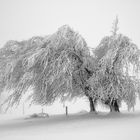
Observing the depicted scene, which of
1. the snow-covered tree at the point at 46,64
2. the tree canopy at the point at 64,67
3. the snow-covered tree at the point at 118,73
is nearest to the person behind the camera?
the snow-covered tree at the point at 46,64

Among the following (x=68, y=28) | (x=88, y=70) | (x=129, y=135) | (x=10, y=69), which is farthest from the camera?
(x=88, y=70)

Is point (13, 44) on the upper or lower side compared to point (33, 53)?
upper

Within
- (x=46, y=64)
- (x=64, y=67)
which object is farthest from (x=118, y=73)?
(x=46, y=64)

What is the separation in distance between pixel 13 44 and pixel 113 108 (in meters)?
8.09

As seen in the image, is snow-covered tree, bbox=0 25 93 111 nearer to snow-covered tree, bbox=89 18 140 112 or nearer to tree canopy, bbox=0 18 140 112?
tree canopy, bbox=0 18 140 112

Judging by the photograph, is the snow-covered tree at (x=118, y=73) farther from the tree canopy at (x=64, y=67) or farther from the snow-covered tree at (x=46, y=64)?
the snow-covered tree at (x=46, y=64)

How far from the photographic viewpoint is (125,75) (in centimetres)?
1145

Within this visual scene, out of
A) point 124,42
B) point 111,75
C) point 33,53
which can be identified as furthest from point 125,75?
point 33,53

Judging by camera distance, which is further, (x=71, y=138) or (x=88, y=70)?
(x=88, y=70)

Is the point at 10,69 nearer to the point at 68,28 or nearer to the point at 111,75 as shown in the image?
the point at 68,28

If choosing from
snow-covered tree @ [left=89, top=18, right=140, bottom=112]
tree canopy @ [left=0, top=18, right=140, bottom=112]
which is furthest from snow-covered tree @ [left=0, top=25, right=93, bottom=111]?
snow-covered tree @ [left=89, top=18, right=140, bottom=112]

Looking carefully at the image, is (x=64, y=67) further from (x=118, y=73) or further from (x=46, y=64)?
(x=118, y=73)

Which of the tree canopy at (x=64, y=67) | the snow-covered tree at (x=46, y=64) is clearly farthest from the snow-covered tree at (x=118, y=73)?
the snow-covered tree at (x=46, y=64)

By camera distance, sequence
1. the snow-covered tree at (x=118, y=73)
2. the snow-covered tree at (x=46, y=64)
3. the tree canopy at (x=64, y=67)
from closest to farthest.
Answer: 1. the snow-covered tree at (x=46, y=64)
2. the tree canopy at (x=64, y=67)
3. the snow-covered tree at (x=118, y=73)
